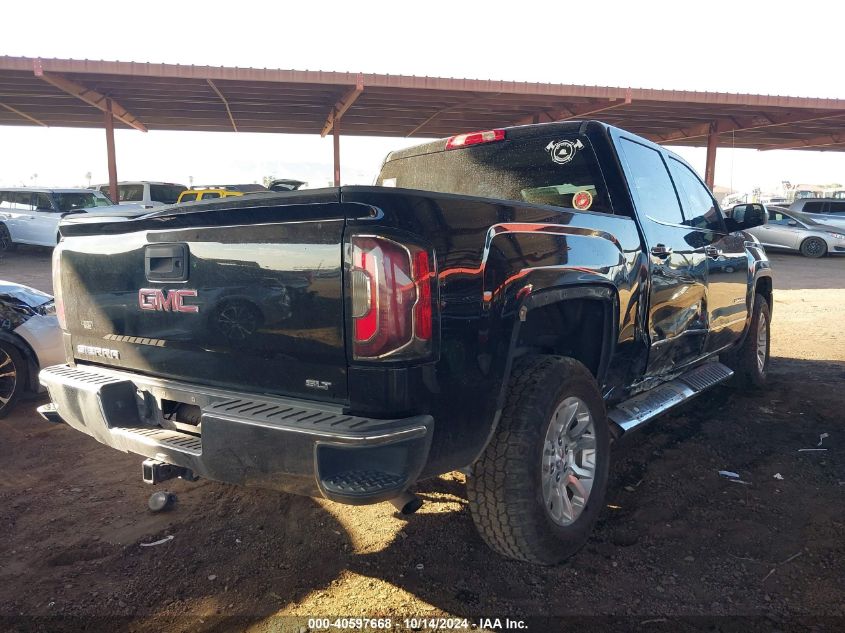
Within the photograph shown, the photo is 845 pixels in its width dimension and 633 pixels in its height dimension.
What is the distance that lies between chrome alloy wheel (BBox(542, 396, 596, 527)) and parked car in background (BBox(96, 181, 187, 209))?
16.6 m

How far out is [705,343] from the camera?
4289mm

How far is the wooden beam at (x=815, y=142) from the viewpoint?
24.7 metres

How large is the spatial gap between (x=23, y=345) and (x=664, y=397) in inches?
185

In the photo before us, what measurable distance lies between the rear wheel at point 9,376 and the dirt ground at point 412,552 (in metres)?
0.76

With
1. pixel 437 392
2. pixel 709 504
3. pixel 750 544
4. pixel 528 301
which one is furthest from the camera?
pixel 709 504

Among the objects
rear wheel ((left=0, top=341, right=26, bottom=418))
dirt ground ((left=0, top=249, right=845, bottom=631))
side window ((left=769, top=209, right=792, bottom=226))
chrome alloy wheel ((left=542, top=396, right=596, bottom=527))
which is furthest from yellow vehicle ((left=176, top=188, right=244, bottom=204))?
side window ((left=769, top=209, right=792, bottom=226))

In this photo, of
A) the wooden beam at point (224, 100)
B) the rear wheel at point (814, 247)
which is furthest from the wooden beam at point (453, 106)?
the rear wheel at point (814, 247)

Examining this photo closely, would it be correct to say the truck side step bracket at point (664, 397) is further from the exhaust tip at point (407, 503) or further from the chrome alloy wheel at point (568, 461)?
Result: the exhaust tip at point (407, 503)

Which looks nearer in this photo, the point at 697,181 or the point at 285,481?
the point at 285,481

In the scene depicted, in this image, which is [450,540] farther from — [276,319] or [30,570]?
[30,570]

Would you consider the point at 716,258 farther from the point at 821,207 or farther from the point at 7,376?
the point at 821,207

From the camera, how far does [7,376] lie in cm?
480

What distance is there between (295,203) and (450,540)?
174cm

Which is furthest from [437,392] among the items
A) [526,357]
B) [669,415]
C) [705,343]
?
[669,415]
